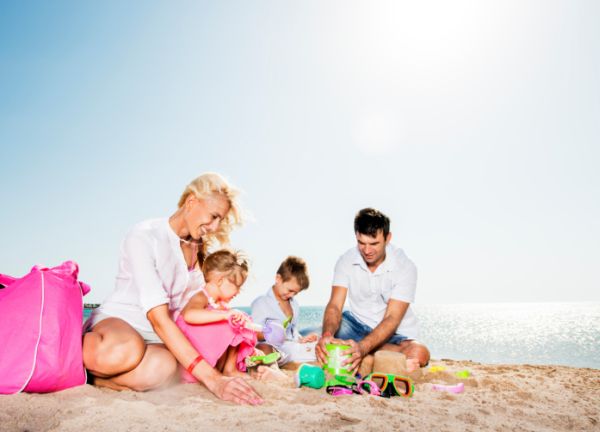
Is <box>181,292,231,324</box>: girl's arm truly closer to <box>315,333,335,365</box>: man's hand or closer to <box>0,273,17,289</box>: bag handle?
<box>315,333,335,365</box>: man's hand

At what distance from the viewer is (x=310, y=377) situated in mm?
2945

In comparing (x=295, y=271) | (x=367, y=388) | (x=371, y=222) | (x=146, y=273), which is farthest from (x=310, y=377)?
(x=295, y=271)

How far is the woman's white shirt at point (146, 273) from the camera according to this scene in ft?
8.43

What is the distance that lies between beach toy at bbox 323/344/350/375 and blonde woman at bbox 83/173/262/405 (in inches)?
33.7

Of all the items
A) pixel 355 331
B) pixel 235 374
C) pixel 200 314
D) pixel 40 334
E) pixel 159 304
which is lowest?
pixel 235 374

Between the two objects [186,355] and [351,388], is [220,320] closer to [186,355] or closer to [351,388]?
[186,355]

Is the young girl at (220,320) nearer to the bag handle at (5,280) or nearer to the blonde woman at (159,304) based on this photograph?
the blonde woman at (159,304)

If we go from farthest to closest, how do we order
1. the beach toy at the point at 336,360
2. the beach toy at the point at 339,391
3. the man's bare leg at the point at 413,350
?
the man's bare leg at the point at 413,350
the beach toy at the point at 336,360
the beach toy at the point at 339,391

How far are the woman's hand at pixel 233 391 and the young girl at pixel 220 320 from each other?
1.78 feet

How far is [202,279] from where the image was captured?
344 cm

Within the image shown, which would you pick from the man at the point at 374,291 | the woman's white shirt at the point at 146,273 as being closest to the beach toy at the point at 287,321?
the man at the point at 374,291

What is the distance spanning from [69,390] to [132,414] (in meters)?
0.58

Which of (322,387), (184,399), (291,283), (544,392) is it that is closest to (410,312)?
(291,283)

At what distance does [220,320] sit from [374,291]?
7.15 ft
